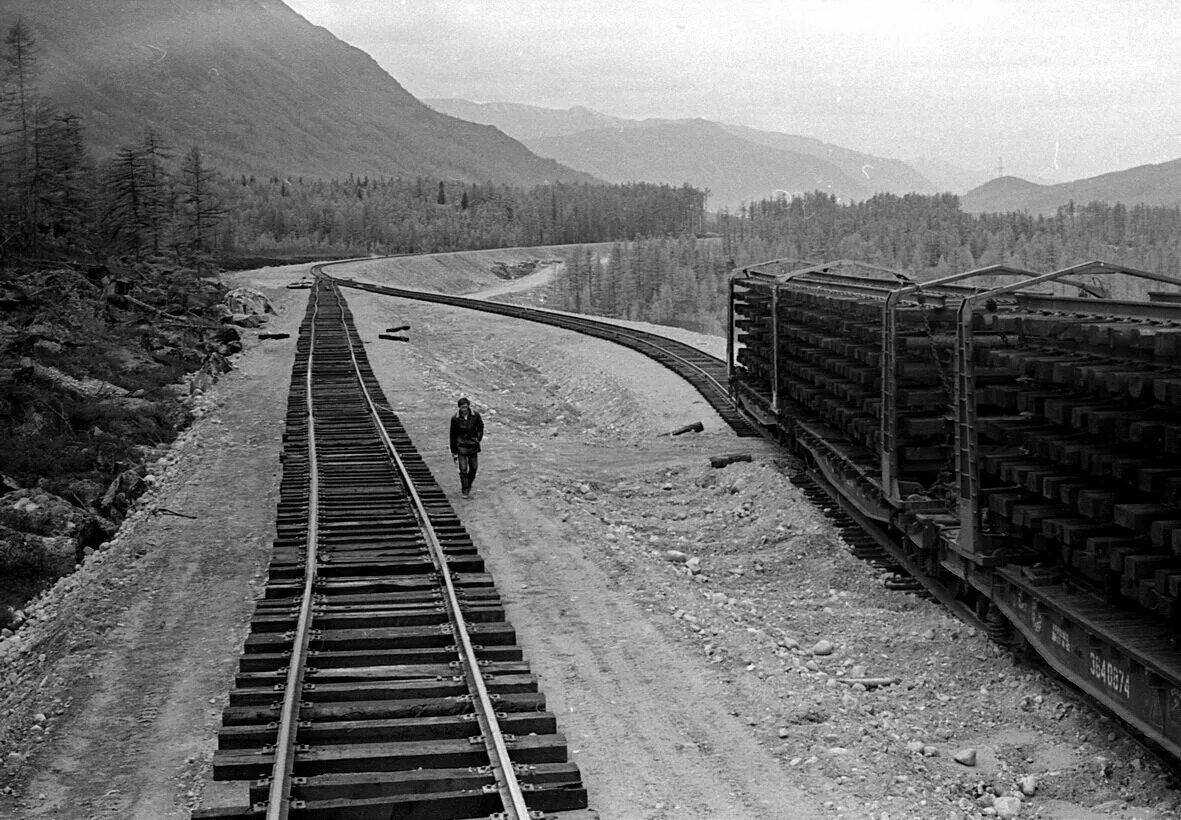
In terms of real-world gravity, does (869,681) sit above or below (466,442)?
below

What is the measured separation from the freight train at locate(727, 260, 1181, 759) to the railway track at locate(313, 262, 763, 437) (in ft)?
32.2

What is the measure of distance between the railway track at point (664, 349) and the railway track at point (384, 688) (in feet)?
40.5

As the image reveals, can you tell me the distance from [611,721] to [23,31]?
194 ft

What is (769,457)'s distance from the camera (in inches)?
822

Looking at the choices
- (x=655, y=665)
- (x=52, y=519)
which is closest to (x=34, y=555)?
(x=52, y=519)

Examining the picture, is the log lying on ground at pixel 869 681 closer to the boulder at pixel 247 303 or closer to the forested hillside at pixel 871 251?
the boulder at pixel 247 303

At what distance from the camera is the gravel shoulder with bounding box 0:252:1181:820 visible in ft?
26.5

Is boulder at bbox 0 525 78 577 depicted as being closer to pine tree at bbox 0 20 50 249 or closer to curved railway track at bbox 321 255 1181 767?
curved railway track at bbox 321 255 1181 767

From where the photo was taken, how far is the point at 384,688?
8.76 metres

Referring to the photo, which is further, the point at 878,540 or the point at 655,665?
the point at 878,540

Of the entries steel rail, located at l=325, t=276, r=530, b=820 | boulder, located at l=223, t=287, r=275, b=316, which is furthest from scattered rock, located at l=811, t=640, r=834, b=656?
boulder, located at l=223, t=287, r=275, b=316

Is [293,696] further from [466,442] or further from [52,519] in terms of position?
[466,442]

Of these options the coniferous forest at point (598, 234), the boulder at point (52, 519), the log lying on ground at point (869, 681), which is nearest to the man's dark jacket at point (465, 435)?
the boulder at point (52, 519)

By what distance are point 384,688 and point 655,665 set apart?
278 cm
